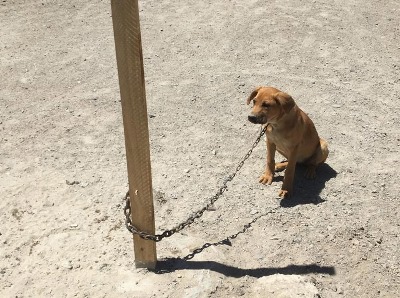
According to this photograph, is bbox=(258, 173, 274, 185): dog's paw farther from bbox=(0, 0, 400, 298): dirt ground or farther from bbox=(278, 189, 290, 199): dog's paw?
bbox=(278, 189, 290, 199): dog's paw

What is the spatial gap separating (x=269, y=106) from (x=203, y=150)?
5.67 ft

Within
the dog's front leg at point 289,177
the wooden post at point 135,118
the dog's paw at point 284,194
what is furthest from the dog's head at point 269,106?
the wooden post at point 135,118

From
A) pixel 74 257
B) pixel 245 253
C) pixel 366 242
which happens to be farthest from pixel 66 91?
pixel 366 242

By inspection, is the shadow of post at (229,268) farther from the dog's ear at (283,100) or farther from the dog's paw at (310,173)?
the dog's ear at (283,100)

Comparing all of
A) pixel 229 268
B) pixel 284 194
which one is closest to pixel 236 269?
pixel 229 268

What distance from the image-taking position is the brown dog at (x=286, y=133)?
5414 mm

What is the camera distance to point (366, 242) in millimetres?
5473

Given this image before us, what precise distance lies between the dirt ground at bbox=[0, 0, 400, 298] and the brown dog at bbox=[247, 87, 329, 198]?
0.76ft

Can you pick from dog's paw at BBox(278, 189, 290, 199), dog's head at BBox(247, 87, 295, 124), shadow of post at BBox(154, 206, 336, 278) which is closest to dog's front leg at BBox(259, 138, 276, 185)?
dog's paw at BBox(278, 189, 290, 199)

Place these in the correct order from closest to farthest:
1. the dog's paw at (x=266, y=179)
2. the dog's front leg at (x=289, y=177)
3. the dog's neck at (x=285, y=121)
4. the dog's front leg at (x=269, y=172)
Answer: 1. the dog's neck at (x=285, y=121)
2. the dog's front leg at (x=289, y=177)
3. the dog's front leg at (x=269, y=172)
4. the dog's paw at (x=266, y=179)

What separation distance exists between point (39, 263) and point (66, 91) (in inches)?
146

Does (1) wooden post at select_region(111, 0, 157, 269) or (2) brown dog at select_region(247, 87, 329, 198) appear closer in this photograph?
(1) wooden post at select_region(111, 0, 157, 269)

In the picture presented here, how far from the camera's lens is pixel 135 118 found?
4.24 m

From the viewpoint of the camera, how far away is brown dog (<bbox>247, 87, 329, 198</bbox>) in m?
5.41
